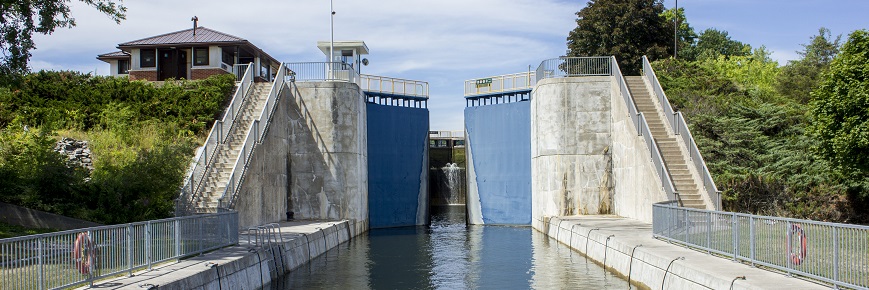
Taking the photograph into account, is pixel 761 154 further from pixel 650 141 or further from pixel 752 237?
pixel 752 237

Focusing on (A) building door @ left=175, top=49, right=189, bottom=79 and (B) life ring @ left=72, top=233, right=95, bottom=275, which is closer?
(B) life ring @ left=72, top=233, right=95, bottom=275

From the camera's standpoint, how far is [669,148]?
28.7 metres

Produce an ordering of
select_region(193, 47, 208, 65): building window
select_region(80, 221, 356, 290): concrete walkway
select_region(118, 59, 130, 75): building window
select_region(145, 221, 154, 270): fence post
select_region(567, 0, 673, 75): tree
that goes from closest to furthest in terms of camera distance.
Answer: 1. select_region(80, 221, 356, 290): concrete walkway
2. select_region(145, 221, 154, 270): fence post
3. select_region(193, 47, 208, 65): building window
4. select_region(118, 59, 130, 75): building window
5. select_region(567, 0, 673, 75): tree

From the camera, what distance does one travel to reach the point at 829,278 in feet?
38.0

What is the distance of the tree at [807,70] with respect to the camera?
4434 cm

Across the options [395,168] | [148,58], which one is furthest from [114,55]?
[395,168]

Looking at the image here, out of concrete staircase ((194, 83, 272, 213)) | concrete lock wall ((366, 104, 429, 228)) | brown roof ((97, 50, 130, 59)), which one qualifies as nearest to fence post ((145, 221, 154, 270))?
concrete staircase ((194, 83, 272, 213))

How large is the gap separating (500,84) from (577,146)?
6.80m

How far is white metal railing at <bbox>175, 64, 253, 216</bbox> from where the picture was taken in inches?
902

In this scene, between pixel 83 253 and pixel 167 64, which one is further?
pixel 167 64

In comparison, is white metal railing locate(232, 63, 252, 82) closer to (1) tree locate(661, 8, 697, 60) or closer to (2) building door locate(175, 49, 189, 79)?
(2) building door locate(175, 49, 189, 79)

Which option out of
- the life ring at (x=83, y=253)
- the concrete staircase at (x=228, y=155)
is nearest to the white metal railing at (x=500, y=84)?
the concrete staircase at (x=228, y=155)

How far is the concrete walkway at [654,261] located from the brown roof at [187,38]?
2188cm

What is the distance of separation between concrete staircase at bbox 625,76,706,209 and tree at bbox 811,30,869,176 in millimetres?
4322
